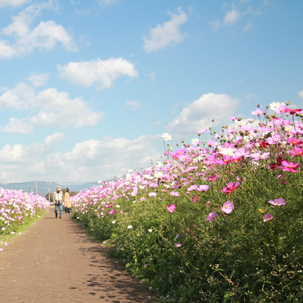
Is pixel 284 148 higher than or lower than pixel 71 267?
higher

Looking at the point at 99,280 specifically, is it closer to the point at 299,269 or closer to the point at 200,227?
the point at 200,227

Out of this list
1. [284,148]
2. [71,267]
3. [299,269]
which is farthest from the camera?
[71,267]

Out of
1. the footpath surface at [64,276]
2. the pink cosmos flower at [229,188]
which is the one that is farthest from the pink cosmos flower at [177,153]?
the pink cosmos flower at [229,188]

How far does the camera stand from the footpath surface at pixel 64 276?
3961mm

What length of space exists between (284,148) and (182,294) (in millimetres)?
2073

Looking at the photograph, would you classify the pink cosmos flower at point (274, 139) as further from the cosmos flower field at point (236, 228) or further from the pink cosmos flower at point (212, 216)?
the pink cosmos flower at point (212, 216)

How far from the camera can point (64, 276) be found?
16.1ft

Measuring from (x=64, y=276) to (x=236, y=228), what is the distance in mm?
3030

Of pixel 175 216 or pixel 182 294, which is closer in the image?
pixel 182 294

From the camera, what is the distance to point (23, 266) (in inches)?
224

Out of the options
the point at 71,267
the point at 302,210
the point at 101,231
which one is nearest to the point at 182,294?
the point at 302,210

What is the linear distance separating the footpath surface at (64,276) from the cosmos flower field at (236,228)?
403mm

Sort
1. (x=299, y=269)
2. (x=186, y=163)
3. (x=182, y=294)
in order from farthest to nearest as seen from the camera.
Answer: (x=186, y=163), (x=182, y=294), (x=299, y=269)

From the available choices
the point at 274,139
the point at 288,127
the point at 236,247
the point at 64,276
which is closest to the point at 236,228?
the point at 236,247
